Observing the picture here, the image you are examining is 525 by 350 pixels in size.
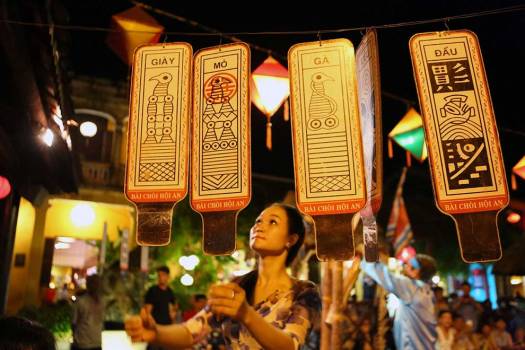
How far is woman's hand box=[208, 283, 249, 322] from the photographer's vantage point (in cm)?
228

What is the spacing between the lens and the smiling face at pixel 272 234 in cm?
335

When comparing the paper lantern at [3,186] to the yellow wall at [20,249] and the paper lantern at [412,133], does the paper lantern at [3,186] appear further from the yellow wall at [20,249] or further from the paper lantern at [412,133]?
the paper lantern at [412,133]

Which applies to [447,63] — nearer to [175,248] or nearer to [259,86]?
[259,86]

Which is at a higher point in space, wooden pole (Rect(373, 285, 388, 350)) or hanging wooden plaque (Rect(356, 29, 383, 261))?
hanging wooden plaque (Rect(356, 29, 383, 261))

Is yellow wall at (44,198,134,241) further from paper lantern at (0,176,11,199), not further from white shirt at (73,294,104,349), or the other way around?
paper lantern at (0,176,11,199)

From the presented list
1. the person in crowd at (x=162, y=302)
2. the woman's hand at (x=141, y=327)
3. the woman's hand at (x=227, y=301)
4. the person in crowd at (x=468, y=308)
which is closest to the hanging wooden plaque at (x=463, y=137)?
the woman's hand at (x=227, y=301)

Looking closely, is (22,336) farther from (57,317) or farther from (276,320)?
(57,317)

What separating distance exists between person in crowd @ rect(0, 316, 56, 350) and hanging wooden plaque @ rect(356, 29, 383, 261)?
238cm

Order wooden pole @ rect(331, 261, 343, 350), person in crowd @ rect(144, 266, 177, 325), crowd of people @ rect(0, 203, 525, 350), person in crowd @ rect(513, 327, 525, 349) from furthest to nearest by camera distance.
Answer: person in crowd @ rect(513, 327, 525, 349)
person in crowd @ rect(144, 266, 177, 325)
wooden pole @ rect(331, 261, 343, 350)
crowd of people @ rect(0, 203, 525, 350)

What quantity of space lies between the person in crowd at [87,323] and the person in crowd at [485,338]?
780 cm

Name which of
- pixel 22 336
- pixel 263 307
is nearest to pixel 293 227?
pixel 263 307

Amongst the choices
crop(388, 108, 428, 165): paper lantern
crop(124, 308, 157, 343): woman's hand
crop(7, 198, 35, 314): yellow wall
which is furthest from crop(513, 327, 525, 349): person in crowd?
crop(7, 198, 35, 314): yellow wall

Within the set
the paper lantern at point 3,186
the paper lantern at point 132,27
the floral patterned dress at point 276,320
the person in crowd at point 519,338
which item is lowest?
the person in crowd at point 519,338

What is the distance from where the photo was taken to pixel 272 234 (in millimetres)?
3381
